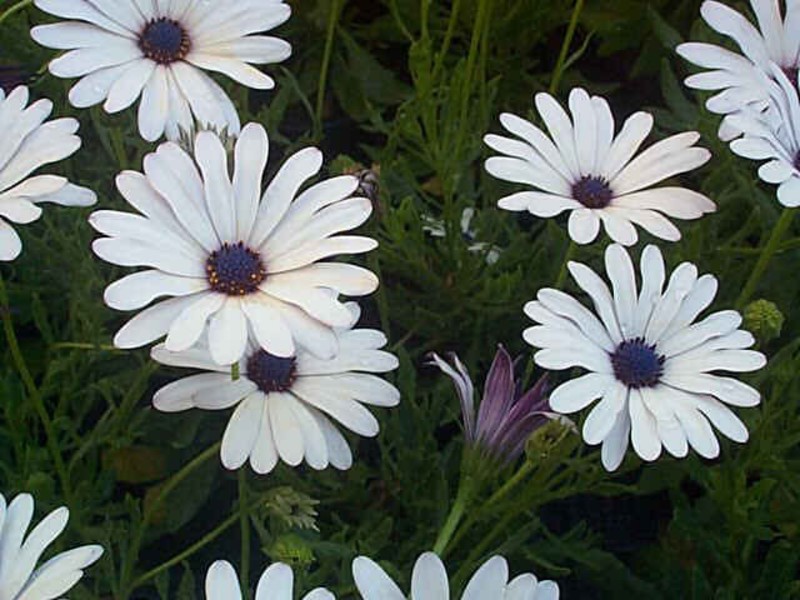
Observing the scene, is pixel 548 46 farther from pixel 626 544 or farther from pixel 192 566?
pixel 192 566

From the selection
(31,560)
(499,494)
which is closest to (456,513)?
(499,494)

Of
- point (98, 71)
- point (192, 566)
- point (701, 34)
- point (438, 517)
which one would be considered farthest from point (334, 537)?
point (701, 34)

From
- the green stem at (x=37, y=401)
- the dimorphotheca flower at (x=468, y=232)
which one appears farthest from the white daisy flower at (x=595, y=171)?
the green stem at (x=37, y=401)

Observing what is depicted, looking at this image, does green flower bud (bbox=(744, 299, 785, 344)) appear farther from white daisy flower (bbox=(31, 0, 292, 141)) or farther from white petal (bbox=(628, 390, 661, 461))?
white daisy flower (bbox=(31, 0, 292, 141))

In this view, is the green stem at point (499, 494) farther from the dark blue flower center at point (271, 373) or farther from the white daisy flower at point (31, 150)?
the white daisy flower at point (31, 150)

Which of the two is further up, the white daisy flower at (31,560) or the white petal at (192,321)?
the white petal at (192,321)

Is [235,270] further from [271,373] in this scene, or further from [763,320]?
[763,320]
